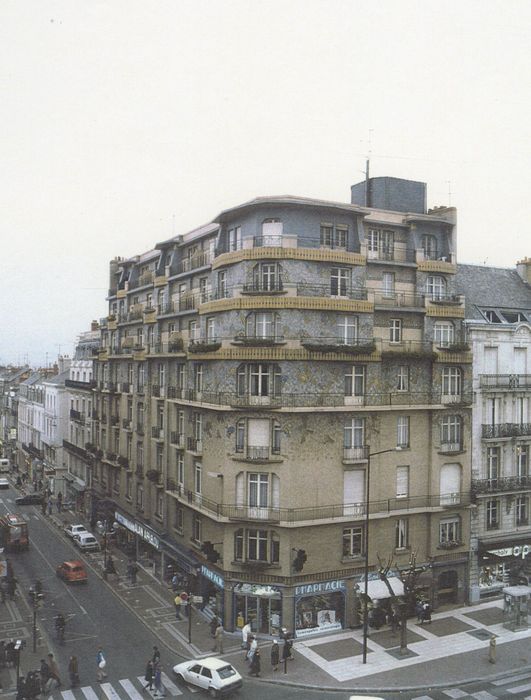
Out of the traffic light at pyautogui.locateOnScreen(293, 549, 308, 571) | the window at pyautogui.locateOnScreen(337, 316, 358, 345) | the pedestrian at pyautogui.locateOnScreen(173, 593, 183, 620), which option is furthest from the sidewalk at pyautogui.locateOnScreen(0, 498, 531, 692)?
the window at pyautogui.locateOnScreen(337, 316, 358, 345)

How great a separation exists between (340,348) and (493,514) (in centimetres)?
1742

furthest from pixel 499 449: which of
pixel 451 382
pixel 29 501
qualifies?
pixel 29 501

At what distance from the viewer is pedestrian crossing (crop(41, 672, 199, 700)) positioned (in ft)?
98.5

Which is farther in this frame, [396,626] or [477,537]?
[477,537]

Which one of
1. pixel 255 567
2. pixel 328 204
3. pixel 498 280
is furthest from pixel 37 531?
pixel 498 280

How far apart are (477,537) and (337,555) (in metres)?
11.4

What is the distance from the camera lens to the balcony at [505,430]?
44594 millimetres

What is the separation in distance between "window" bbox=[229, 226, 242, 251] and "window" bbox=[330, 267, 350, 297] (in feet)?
19.9

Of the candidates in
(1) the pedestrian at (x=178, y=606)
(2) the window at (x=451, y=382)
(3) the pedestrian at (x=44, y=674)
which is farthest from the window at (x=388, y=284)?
(3) the pedestrian at (x=44, y=674)

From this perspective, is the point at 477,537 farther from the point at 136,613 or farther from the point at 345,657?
the point at 136,613

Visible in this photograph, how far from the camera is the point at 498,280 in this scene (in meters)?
50.7

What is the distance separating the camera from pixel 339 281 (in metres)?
39.9

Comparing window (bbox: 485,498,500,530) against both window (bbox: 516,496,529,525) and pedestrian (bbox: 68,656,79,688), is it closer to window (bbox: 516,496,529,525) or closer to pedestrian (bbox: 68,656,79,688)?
window (bbox: 516,496,529,525)

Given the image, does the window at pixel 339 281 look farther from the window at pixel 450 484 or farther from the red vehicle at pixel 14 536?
the red vehicle at pixel 14 536
